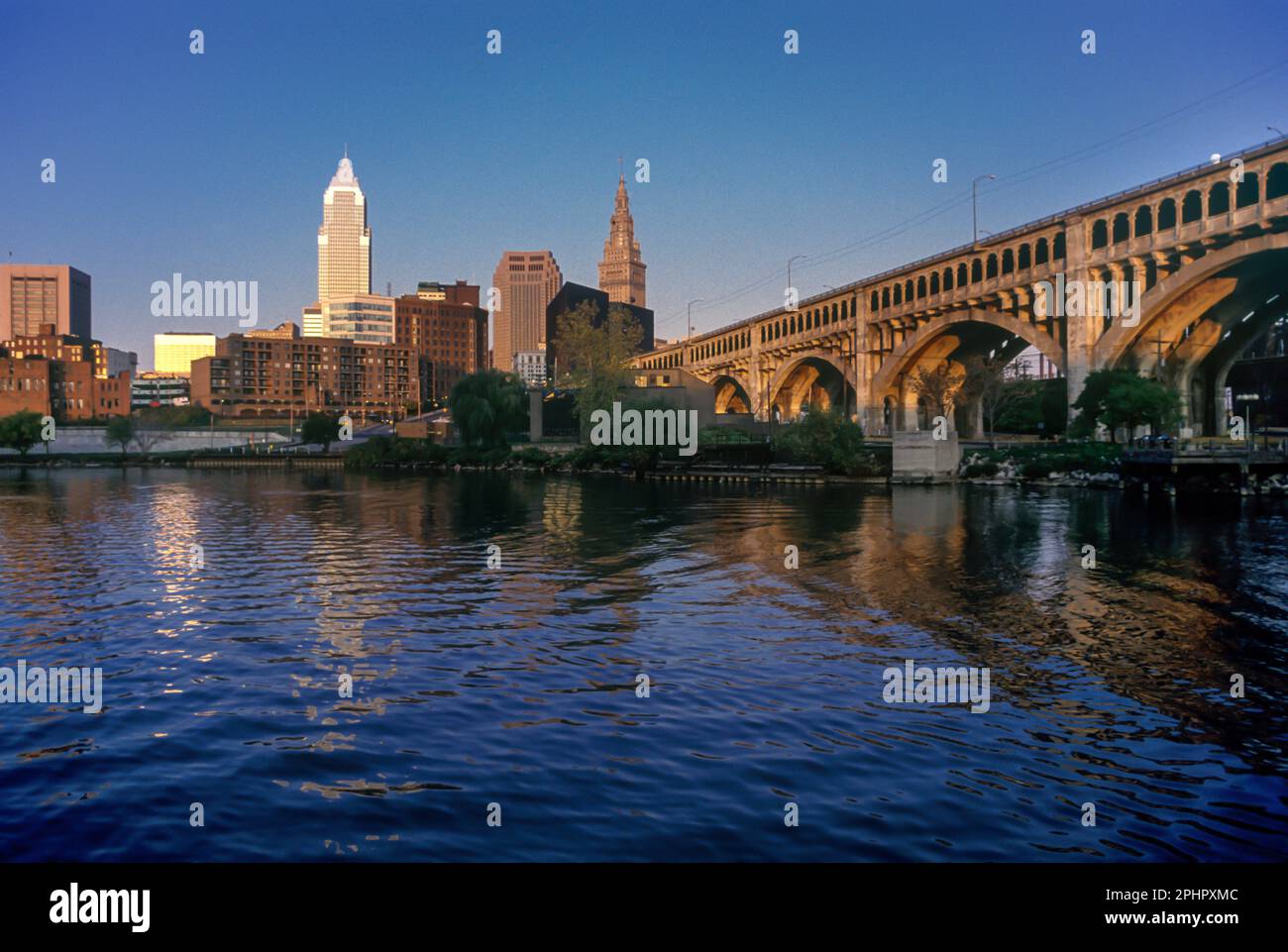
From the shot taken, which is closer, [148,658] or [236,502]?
[148,658]

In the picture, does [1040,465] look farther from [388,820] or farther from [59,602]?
[388,820]

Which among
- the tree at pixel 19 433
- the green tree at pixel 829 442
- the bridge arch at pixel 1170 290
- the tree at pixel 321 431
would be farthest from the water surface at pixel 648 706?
the tree at pixel 19 433

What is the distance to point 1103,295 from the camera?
85.8 m

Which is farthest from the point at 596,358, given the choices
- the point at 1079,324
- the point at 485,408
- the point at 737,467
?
the point at 1079,324

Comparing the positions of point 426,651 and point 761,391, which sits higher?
point 761,391

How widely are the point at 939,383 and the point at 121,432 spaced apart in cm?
12465

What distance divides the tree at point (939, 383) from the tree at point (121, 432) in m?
117

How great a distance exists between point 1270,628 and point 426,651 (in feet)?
58.6

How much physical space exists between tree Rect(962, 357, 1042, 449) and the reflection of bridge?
3.35 metres

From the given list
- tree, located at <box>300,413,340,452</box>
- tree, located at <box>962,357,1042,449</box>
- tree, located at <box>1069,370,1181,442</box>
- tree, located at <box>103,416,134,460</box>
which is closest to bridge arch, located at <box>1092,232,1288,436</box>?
tree, located at <box>1069,370,1181,442</box>

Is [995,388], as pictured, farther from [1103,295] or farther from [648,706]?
[648,706]

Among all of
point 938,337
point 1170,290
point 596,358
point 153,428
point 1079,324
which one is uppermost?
point 938,337
